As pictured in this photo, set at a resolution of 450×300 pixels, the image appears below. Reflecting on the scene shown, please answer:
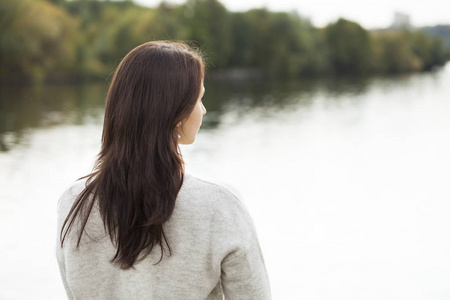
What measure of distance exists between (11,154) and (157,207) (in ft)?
38.2

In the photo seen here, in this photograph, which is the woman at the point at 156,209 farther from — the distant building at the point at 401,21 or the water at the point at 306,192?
the distant building at the point at 401,21

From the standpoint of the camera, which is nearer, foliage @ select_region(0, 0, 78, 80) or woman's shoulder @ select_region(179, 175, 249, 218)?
woman's shoulder @ select_region(179, 175, 249, 218)

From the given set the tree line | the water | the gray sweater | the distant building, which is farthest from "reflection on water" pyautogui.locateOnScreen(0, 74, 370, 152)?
the distant building

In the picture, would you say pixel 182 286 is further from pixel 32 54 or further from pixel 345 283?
pixel 32 54

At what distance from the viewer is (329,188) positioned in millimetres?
9164

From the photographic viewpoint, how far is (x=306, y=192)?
886cm

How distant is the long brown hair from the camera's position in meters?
1.08

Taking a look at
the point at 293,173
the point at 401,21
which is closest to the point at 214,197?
the point at 293,173

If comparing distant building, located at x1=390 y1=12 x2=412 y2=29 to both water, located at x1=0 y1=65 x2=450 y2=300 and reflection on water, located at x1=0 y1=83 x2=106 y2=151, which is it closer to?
reflection on water, located at x1=0 y1=83 x2=106 y2=151

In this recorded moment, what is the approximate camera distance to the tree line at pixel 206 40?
36.4 m

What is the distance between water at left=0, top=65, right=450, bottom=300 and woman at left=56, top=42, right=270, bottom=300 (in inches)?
3.6

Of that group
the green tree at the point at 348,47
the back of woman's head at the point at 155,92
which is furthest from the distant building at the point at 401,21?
the back of woman's head at the point at 155,92

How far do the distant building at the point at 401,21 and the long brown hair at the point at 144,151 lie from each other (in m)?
89.4

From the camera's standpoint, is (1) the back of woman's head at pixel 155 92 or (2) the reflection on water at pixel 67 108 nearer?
(1) the back of woman's head at pixel 155 92
